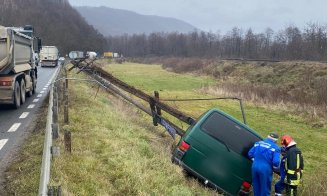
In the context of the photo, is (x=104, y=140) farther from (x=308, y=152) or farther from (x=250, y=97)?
(x=250, y=97)

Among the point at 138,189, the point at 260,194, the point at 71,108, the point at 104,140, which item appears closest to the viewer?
the point at 138,189

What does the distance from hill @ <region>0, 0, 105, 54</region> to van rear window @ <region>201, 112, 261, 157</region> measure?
104296 millimetres

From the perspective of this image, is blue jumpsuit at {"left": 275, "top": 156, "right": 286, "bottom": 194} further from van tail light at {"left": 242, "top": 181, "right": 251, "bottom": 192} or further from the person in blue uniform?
van tail light at {"left": 242, "top": 181, "right": 251, "bottom": 192}

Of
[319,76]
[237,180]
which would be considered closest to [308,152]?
[237,180]

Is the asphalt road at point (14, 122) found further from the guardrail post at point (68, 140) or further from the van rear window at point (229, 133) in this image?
the van rear window at point (229, 133)

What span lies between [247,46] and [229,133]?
108073mm

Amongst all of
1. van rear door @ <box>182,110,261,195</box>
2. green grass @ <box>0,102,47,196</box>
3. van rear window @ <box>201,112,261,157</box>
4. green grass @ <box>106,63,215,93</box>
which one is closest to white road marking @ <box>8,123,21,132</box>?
green grass @ <box>0,102,47,196</box>

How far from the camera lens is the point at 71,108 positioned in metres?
14.0

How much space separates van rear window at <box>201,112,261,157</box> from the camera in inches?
347

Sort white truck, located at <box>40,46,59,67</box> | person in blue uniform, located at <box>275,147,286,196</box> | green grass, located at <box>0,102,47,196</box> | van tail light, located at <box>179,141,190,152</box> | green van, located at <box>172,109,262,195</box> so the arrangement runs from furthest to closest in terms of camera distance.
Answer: white truck, located at <box>40,46,59,67</box>
person in blue uniform, located at <box>275,147,286,196</box>
van tail light, located at <box>179,141,190,152</box>
green van, located at <box>172,109,262,195</box>
green grass, located at <box>0,102,47,196</box>

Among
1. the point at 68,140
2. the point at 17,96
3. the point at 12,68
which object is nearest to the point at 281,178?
the point at 68,140

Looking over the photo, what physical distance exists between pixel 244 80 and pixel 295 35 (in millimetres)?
48777

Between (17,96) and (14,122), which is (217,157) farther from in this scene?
(17,96)

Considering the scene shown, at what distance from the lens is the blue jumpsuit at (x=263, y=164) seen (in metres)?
8.27
